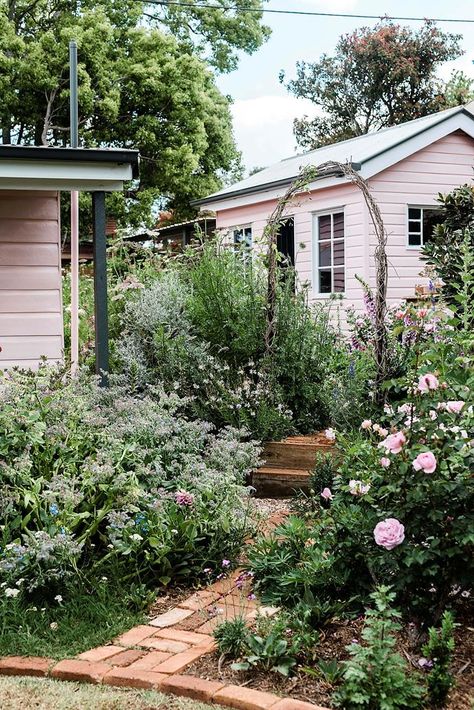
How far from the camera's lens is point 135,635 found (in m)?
3.52

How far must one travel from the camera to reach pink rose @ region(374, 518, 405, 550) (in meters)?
3.04

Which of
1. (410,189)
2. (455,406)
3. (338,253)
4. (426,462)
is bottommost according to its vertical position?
(426,462)

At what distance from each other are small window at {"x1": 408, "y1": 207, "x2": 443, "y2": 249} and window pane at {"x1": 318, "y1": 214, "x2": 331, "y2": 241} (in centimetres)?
115

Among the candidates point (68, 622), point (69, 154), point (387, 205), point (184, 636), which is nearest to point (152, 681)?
point (184, 636)

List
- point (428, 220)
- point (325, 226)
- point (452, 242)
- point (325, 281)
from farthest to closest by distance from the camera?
point (325, 281) < point (325, 226) < point (428, 220) < point (452, 242)

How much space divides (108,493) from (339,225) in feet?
27.5

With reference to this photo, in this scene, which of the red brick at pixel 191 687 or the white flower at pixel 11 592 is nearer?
the red brick at pixel 191 687

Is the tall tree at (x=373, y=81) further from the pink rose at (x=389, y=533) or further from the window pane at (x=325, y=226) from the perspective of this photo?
the pink rose at (x=389, y=533)

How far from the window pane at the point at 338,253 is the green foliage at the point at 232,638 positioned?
356 inches

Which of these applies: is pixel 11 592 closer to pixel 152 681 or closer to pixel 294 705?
pixel 152 681

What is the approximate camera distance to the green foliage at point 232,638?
3.17 meters

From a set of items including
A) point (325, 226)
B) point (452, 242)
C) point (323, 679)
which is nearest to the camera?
point (323, 679)

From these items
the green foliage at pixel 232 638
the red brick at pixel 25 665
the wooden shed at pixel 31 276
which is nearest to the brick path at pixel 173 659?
the red brick at pixel 25 665

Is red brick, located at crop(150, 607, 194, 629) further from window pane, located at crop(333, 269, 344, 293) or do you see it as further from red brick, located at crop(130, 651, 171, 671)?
window pane, located at crop(333, 269, 344, 293)
